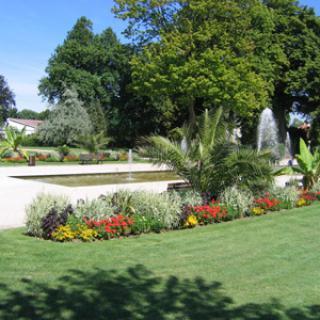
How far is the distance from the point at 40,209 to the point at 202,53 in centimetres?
2426

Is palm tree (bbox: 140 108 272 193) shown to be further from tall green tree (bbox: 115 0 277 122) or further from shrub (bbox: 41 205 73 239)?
tall green tree (bbox: 115 0 277 122)

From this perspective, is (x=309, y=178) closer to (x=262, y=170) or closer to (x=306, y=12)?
(x=262, y=170)

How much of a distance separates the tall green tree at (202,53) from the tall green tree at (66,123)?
25.4ft

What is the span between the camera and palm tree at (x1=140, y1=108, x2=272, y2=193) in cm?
973

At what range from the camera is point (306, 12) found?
38.9 metres

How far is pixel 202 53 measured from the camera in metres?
29.6

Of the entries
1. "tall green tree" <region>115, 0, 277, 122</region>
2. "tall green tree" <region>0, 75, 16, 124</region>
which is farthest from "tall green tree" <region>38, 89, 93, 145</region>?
"tall green tree" <region>0, 75, 16, 124</region>

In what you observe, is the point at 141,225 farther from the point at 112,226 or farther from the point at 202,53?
the point at 202,53

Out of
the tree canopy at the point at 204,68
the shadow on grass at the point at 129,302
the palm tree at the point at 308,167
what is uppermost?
the tree canopy at the point at 204,68

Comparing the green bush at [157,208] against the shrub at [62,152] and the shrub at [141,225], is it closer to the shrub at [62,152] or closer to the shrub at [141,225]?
the shrub at [141,225]

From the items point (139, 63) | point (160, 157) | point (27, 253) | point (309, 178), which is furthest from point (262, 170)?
point (139, 63)

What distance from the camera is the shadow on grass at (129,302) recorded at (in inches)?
159

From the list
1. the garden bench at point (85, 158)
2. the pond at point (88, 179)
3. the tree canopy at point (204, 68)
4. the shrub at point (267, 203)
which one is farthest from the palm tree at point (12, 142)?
the shrub at point (267, 203)

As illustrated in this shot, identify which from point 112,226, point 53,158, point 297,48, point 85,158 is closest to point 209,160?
point 112,226
